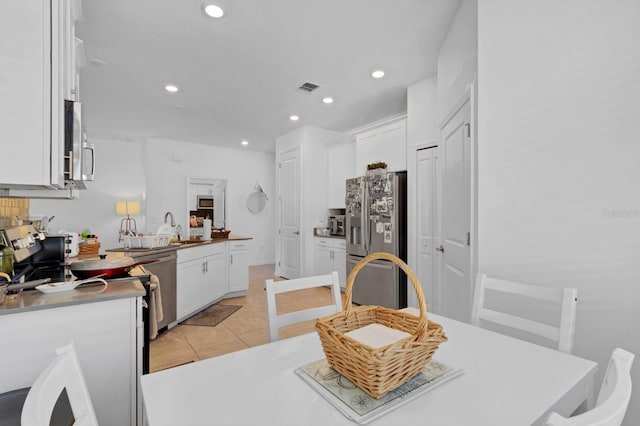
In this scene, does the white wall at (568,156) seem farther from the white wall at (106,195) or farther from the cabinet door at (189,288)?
the white wall at (106,195)

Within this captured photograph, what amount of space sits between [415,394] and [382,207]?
315 cm

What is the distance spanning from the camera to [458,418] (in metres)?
0.68

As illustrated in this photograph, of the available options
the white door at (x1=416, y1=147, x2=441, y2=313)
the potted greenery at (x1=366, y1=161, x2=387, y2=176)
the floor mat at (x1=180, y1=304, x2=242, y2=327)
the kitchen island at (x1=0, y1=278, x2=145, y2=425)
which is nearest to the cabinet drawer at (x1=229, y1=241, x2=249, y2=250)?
the floor mat at (x1=180, y1=304, x2=242, y2=327)

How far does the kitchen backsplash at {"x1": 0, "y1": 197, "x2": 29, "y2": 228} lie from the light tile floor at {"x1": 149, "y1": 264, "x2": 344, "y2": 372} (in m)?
1.41

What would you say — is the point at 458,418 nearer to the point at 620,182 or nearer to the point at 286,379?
the point at 286,379

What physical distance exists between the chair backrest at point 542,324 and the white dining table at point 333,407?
0.58 ft

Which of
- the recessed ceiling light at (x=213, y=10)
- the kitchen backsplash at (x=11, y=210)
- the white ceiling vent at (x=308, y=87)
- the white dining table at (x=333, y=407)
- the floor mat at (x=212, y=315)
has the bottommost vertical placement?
the floor mat at (x=212, y=315)

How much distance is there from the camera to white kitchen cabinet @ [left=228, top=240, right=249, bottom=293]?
14.5 ft

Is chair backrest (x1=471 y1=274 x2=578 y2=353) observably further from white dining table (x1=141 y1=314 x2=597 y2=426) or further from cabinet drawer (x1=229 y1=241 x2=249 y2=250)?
cabinet drawer (x1=229 y1=241 x2=249 y2=250)

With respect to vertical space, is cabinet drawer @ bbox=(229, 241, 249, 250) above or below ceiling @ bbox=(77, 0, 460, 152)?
below

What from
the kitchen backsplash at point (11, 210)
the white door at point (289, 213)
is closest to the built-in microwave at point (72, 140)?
the kitchen backsplash at point (11, 210)

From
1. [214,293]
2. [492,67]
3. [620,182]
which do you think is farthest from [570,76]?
[214,293]

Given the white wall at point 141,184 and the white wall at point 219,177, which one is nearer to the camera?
the white wall at point 141,184

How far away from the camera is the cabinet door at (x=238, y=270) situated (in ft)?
14.5
